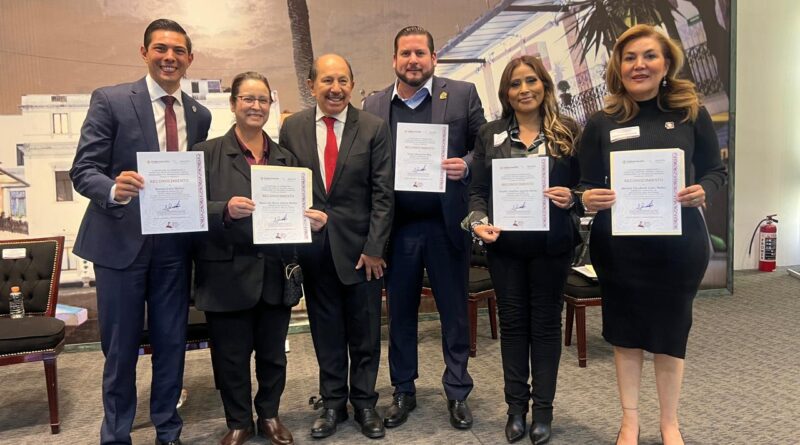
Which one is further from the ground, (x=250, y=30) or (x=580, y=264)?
(x=250, y=30)

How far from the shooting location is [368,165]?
2672mm

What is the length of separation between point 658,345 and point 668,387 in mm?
221

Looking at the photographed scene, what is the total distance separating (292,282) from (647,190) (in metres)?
1.51

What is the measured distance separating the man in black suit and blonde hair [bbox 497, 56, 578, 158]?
63 cm

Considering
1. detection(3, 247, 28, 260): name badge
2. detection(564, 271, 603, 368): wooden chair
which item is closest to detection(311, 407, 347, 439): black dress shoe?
detection(564, 271, 603, 368): wooden chair

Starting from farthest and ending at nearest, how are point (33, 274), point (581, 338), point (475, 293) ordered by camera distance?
point (475, 293), point (581, 338), point (33, 274)

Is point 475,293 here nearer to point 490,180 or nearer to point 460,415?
point 460,415

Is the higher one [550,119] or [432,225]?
[550,119]

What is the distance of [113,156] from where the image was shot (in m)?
2.44

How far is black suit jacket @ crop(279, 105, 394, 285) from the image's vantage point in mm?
2627

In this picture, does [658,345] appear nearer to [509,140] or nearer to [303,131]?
[509,140]

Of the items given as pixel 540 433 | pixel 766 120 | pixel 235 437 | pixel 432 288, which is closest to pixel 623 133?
pixel 432 288

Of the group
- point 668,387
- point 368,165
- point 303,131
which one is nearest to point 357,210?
point 368,165

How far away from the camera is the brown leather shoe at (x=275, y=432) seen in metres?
2.71
